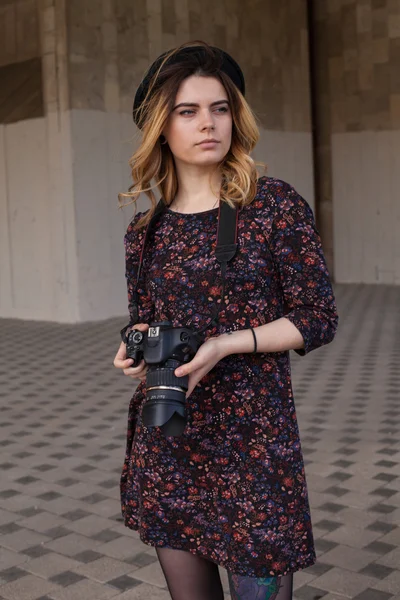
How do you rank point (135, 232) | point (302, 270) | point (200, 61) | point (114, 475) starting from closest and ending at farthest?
point (302, 270) → point (200, 61) → point (135, 232) → point (114, 475)

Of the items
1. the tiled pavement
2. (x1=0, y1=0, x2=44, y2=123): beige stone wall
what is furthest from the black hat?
(x1=0, y1=0, x2=44, y2=123): beige stone wall

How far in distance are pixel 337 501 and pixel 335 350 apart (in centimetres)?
531

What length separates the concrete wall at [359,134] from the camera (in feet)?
51.7

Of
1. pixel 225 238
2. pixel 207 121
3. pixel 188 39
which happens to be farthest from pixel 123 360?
pixel 188 39

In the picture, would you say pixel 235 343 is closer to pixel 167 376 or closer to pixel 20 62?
pixel 167 376

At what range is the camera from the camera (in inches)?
73.8

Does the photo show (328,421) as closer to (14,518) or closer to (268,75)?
(14,518)

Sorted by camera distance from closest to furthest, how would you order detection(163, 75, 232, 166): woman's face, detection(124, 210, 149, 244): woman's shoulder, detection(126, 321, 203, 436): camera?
detection(126, 321, 203, 436): camera < detection(163, 75, 232, 166): woman's face < detection(124, 210, 149, 244): woman's shoulder

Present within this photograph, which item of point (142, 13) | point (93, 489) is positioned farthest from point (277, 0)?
point (93, 489)

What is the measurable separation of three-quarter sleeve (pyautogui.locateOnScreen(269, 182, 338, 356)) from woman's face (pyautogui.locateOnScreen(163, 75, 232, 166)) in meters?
0.22

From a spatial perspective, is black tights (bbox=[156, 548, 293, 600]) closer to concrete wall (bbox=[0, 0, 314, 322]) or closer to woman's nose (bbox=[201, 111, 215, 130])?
woman's nose (bbox=[201, 111, 215, 130])

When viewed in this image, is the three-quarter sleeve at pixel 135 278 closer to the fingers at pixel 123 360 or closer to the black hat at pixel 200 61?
the fingers at pixel 123 360

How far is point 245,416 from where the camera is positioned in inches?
80.0

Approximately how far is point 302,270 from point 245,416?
0.38 metres
